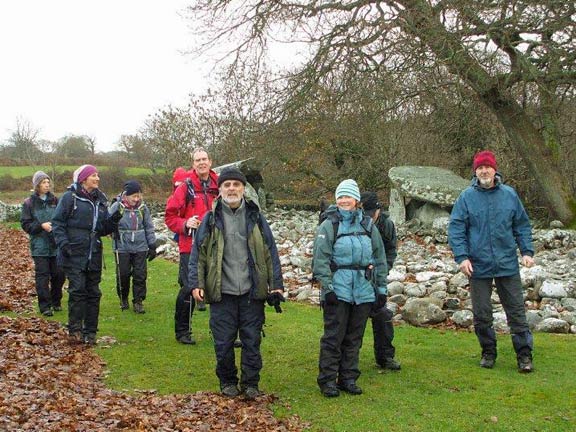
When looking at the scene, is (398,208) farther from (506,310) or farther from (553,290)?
(506,310)

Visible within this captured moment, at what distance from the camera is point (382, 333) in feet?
22.9

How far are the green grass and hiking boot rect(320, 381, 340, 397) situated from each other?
0.07 meters

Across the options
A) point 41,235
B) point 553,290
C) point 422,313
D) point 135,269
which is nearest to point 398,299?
point 422,313

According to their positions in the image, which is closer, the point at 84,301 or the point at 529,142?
the point at 84,301

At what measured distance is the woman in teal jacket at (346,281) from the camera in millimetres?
6199

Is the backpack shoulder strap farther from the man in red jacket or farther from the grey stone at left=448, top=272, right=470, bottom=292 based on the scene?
the grey stone at left=448, top=272, right=470, bottom=292

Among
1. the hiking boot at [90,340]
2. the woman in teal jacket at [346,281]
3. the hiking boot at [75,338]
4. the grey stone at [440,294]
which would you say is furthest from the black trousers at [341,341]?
the grey stone at [440,294]

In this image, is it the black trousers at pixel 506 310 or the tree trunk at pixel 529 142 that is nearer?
the black trousers at pixel 506 310

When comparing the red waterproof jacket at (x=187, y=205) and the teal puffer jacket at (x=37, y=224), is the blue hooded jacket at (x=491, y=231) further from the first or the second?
the teal puffer jacket at (x=37, y=224)

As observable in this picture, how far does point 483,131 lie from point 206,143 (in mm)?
12558

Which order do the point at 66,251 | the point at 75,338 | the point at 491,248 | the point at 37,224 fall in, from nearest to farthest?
the point at 491,248, the point at 66,251, the point at 75,338, the point at 37,224

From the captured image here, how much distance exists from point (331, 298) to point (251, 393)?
1.14m

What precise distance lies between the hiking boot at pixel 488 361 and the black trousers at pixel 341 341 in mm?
1568

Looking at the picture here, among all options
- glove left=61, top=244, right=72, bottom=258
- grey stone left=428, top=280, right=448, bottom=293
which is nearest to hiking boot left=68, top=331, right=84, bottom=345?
glove left=61, top=244, right=72, bottom=258
